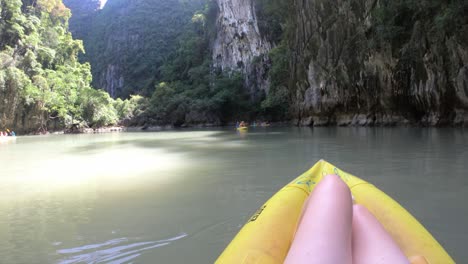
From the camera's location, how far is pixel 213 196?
441cm

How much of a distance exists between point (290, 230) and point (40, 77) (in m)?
37.6

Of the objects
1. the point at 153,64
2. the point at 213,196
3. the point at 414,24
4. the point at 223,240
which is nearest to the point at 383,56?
the point at 414,24

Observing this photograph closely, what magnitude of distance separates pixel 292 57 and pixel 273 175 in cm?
2765

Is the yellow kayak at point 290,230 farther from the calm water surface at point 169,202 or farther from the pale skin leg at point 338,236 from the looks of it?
the calm water surface at point 169,202

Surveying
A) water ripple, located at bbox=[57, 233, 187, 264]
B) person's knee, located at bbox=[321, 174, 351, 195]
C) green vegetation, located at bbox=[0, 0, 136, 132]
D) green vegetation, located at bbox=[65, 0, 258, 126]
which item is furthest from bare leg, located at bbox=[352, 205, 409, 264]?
green vegetation, located at bbox=[65, 0, 258, 126]

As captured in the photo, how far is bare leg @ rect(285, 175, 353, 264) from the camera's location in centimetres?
139

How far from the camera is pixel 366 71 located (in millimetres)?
22266

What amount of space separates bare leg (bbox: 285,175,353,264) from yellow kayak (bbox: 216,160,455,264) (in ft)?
0.66

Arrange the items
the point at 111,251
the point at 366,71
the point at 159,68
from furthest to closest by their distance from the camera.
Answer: the point at 159,68 → the point at 366,71 → the point at 111,251

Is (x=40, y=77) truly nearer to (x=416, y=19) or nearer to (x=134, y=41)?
(x=416, y=19)

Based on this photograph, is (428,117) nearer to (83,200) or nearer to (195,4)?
(83,200)

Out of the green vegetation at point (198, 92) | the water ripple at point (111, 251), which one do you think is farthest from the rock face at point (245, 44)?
the water ripple at point (111, 251)

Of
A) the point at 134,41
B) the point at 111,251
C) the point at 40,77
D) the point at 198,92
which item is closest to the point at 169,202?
the point at 111,251

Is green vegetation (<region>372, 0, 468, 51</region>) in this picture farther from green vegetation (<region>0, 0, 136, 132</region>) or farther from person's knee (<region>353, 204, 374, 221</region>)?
green vegetation (<region>0, 0, 136, 132</region>)
